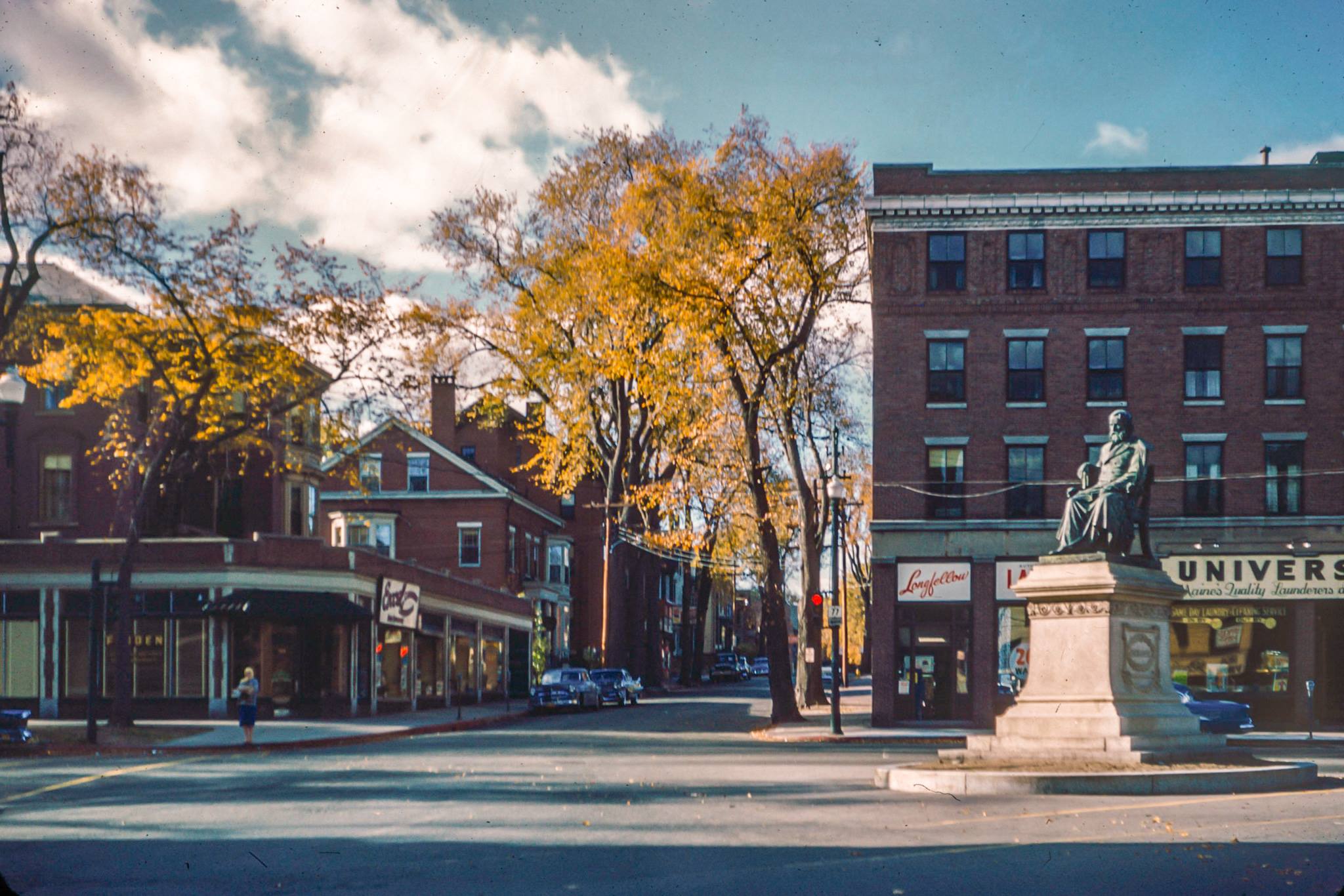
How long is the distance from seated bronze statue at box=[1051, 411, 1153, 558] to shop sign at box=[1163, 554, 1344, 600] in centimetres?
1839

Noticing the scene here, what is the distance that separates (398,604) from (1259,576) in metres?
25.4

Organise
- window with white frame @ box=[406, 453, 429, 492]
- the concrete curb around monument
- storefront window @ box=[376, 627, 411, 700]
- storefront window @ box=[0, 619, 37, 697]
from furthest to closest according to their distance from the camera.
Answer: window with white frame @ box=[406, 453, 429, 492] < storefront window @ box=[376, 627, 411, 700] < storefront window @ box=[0, 619, 37, 697] < the concrete curb around monument

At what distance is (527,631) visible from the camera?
66938 mm

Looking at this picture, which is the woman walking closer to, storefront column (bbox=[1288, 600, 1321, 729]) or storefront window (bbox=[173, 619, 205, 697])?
storefront window (bbox=[173, 619, 205, 697])

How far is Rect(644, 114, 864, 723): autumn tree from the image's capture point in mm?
35906

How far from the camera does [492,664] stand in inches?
2393

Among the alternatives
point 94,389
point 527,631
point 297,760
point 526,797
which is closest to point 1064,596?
point 526,797

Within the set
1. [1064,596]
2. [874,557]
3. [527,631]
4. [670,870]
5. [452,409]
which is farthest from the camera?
[452,409]

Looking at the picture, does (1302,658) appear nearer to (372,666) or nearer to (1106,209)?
(1106,209)

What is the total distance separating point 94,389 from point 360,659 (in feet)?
47.3

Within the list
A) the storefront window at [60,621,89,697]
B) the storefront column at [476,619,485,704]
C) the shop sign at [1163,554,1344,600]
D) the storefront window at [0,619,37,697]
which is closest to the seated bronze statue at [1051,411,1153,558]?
the shop sign at [1163,554,1344,600]

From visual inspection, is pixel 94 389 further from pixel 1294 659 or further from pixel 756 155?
pixel 1294 659

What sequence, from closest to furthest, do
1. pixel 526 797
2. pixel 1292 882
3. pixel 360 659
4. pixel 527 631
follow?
pixel 1292 882
pixel 526 797
pixel 360 659
pixel 527 631

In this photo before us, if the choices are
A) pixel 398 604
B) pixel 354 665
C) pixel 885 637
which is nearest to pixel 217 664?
pixel 354 665
